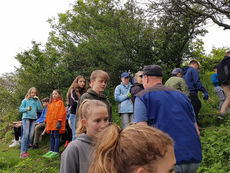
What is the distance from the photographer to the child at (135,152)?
1128mm

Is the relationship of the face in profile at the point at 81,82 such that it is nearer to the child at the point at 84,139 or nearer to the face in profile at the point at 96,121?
the child at the point at 84,139

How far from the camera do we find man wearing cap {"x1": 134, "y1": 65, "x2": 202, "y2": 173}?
2273 mm

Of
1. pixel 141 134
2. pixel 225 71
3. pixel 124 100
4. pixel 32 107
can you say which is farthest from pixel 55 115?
pixel 141 134

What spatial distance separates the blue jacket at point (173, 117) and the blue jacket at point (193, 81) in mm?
3640

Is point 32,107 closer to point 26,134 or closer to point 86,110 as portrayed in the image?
point 26,134

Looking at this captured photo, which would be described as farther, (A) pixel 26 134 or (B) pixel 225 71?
(A) pixel 26 134

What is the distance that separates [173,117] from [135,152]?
1336 millimetres

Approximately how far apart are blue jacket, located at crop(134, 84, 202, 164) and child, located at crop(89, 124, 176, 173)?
1119 mm

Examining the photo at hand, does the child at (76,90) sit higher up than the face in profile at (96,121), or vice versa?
the child at (76,90)

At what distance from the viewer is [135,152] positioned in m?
1.13

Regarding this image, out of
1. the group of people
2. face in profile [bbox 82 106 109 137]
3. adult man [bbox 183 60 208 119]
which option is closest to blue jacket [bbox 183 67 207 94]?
adult man [bbox 183 60 208 119]

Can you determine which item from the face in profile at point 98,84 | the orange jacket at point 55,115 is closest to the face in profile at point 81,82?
the face in profile at point 98,84

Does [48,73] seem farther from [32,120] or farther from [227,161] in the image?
[227,161]

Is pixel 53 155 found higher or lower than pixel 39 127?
lower
